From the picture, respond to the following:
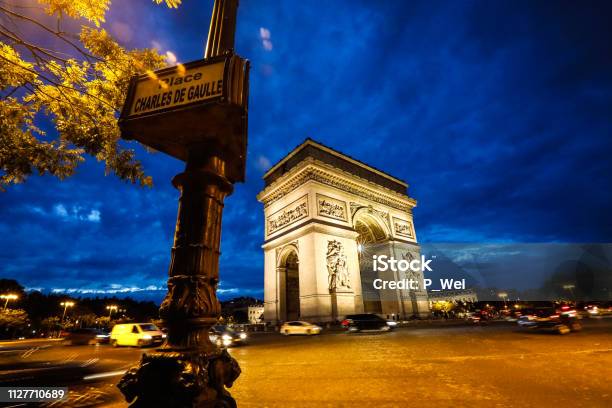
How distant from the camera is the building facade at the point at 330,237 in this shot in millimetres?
21516

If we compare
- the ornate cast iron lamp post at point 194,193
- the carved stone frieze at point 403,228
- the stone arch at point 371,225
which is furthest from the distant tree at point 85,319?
the ornate cast iron lamp post at point 194,193

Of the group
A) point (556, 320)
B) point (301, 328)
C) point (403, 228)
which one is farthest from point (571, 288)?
point (301, 328)

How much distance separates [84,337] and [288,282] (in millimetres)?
14599

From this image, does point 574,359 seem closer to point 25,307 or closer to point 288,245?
point 288,245

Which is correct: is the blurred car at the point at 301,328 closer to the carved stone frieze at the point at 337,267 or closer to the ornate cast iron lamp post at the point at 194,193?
the carved stone frieze at the point at 337,267

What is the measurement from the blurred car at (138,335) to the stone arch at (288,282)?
38.4ft

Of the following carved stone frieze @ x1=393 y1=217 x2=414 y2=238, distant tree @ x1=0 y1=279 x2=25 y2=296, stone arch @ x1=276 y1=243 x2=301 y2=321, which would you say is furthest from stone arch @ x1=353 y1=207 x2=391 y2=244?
distant tree @ x1=0 y1=279 x2=25 y2=296

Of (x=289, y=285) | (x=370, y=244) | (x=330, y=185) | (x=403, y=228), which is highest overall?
(x=330, y=185)

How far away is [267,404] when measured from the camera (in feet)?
12.5

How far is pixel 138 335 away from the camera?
45.2 feet

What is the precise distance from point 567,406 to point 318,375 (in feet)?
11.8

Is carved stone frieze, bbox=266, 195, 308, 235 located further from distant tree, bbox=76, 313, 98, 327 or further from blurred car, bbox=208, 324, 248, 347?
distant tree, bbox=76, 313, 98, 327

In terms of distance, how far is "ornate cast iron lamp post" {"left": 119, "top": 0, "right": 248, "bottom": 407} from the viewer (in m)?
1.66

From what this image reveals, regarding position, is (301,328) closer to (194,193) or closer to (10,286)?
(194,193)
